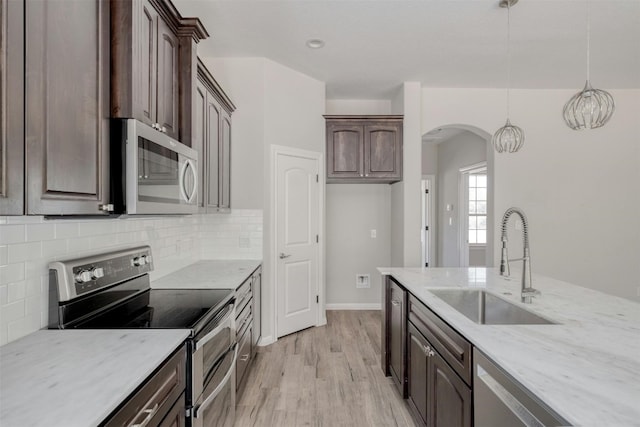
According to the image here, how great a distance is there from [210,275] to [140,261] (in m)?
0.66

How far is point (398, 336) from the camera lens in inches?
103

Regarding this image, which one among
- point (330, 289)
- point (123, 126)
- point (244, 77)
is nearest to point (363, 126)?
point (244, 77)

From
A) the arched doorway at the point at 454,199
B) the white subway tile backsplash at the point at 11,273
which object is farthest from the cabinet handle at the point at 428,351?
the arched doorway at the point at 454,199

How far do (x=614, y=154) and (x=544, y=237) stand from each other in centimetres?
136

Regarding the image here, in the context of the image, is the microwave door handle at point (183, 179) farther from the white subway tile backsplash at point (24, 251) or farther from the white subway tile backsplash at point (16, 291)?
the white subway tile backsplash at point (16, 291)

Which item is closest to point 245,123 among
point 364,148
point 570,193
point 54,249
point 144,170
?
point 364,148

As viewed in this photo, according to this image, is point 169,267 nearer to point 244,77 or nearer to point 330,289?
point 244,77

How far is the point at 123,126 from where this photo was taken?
1.41 metres

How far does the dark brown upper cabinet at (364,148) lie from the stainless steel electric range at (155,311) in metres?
2.61

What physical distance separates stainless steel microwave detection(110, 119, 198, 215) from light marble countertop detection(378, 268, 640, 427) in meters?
1.40

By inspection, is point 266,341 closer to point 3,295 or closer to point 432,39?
point 3,295

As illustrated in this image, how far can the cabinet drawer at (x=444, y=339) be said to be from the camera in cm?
147

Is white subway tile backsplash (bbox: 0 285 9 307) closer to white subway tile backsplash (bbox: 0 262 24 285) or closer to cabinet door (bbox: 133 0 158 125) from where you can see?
white subway tile backsplash (bbox: 0 262 24 285)

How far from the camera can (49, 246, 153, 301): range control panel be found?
1.50 metres
